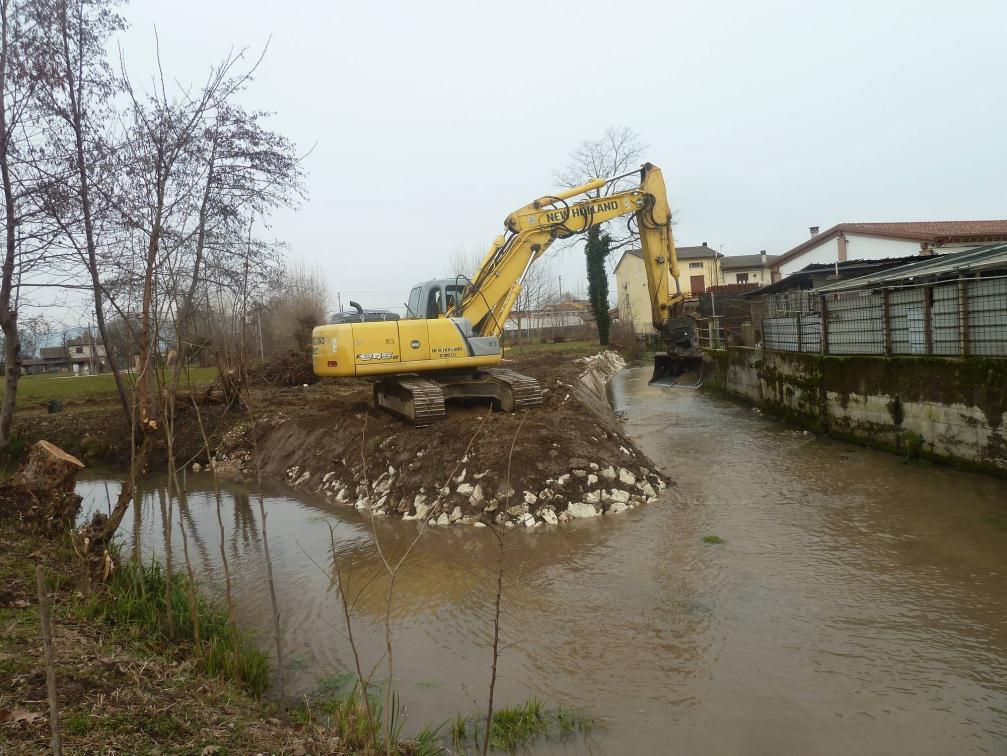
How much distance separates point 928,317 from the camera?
414 inches

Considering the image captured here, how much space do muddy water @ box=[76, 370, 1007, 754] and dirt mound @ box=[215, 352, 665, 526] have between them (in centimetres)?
41

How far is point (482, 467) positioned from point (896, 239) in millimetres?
27455

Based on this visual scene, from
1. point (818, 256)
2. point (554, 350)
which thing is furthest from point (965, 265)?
point (554, 350)

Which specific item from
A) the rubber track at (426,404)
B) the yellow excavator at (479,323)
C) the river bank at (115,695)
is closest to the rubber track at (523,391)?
the yellow excavator at (479,323)

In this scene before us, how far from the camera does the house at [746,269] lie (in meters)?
51.7

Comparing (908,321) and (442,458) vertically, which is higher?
(908,321)

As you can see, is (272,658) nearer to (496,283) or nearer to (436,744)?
(436,744)

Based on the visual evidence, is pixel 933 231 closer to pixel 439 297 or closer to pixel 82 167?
pixel 439 297

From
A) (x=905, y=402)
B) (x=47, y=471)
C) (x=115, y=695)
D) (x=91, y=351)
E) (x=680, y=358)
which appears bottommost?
(x=115, y=695)

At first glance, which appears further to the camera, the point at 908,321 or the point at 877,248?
the point at 877,248

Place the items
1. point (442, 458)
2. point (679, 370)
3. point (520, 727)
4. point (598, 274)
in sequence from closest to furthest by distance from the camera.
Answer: point (520, 727)
point (442, 458)
point (679, 370)
point (598, 274)

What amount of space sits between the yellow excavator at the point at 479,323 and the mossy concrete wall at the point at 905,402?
2.53 meters

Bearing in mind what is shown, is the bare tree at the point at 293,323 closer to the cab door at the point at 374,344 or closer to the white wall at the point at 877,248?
the cab door at the point at 374,344

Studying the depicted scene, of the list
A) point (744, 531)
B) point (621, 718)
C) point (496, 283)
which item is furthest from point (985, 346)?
point (621, 718)
